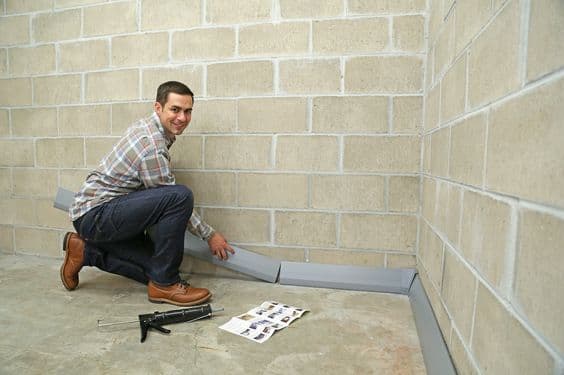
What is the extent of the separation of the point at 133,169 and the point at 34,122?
1.41 metres

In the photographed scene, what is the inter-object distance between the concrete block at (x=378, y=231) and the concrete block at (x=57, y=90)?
82.6 inches

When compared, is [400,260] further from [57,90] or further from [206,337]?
[57,90]

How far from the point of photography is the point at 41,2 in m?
2.55

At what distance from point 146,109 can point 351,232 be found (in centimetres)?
159

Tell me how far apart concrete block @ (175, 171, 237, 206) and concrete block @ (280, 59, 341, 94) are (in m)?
0.68

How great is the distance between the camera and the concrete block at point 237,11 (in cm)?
214

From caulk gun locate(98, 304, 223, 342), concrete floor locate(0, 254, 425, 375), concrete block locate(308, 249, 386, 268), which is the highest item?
concrete block locate(308, 249, 386, 268)

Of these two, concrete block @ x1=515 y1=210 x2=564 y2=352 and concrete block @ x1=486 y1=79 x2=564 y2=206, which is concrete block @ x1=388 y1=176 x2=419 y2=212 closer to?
concrete block @ x1=486 y1=79 x2=564 y2=206

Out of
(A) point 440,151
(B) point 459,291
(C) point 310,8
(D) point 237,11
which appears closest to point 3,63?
(D) point 237,11

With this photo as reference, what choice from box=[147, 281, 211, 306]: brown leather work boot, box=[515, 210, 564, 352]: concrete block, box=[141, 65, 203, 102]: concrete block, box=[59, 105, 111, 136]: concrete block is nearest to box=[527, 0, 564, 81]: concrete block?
box=[515, 210, 564, 352]: concrete block

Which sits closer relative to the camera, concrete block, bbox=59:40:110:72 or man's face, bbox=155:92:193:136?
man's face, bbox=155:92:193:136

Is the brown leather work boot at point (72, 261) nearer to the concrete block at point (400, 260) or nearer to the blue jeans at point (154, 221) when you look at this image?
the blue jeans at point (154, 221)

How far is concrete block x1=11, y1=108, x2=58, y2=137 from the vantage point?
2.59m

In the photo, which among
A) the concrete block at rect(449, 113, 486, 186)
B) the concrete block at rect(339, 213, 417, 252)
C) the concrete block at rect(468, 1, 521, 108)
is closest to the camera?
the concrete block at rect(468, 1, 521, 108)
